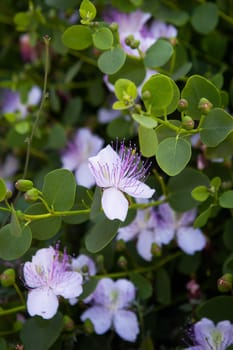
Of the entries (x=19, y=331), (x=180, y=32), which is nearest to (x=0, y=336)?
(x=19, y=331)

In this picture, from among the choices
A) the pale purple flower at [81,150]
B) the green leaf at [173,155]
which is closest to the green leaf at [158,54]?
the green leaf at [173,155]

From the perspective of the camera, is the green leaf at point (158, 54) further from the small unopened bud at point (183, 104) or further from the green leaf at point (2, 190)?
the green leaf at point (2, 190)

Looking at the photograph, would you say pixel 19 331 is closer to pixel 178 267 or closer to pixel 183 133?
pixel 178 267

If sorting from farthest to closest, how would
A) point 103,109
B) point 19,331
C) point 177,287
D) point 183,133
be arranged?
point 103,109, point 177,287, point 19,331, point 183,133

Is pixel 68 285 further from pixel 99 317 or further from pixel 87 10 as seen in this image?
pixel 87 10

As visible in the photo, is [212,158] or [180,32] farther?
[180,32]

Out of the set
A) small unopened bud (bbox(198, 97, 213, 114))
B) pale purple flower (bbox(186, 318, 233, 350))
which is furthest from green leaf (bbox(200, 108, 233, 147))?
pale purple flower (bbox(186, 318, 233, 350))
